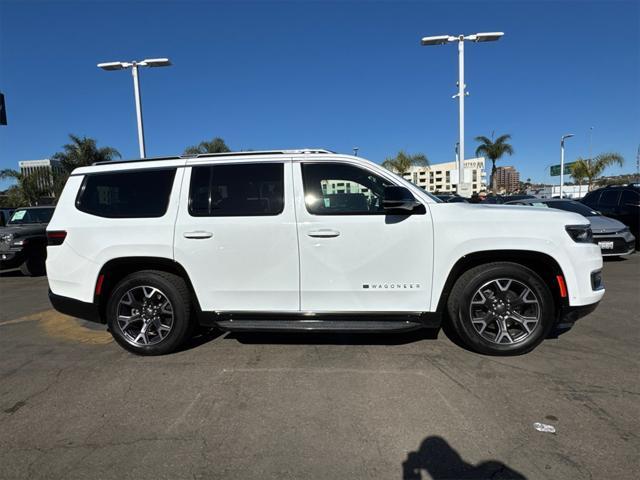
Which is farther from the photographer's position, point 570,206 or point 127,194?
point 570,206

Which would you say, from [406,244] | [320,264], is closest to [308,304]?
[320,264]

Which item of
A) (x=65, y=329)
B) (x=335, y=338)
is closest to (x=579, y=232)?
(x=335, y=338)

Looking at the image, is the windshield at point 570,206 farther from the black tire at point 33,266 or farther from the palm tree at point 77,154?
the palm tree at point 77,154

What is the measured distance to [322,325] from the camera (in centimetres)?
373

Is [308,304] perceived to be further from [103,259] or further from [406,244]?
[103,259]

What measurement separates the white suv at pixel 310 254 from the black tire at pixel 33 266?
7229 millimetres

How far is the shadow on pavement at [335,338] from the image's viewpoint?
14.1 ft

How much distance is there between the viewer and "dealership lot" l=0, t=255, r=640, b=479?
239 centimetres

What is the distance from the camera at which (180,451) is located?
253cm

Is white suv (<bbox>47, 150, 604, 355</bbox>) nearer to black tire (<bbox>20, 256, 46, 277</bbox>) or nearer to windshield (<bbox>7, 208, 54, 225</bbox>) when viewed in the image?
black tire (<bbox>20, 256, 46, 277</bbox>)

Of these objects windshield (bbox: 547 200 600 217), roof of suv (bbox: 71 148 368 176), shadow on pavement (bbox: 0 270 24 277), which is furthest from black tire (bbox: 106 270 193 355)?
windshield (bbox: 547 200 600 217)

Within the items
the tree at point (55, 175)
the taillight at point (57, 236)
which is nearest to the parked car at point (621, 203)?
the taillight at point (57, 236)

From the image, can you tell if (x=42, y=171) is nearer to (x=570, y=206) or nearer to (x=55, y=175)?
(x=55, y=175)

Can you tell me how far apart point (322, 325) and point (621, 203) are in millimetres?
10912
